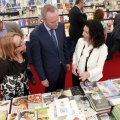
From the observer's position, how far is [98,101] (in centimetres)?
159

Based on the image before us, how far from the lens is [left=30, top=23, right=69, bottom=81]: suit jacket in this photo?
6.10 ft

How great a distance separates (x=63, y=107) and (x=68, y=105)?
6 cm

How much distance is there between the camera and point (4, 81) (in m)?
1.80

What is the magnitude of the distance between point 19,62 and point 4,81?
281 millimetres

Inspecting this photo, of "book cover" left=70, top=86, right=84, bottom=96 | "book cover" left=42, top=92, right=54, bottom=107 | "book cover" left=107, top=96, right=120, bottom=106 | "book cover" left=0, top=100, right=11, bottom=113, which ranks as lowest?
"book cover" left=0, top=100, right=11, bottom=113

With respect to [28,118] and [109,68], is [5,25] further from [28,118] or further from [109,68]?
[109,68]

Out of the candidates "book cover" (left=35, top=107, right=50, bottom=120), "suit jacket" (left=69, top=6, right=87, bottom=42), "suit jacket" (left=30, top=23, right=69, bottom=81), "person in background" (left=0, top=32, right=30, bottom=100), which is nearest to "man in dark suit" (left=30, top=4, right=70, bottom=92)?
"suit jacket" (left=30, top=23, right=69, bottom=81)

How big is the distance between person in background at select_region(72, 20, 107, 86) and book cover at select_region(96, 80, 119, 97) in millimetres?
175

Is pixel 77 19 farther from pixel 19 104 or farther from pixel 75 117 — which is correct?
pixel 75 117

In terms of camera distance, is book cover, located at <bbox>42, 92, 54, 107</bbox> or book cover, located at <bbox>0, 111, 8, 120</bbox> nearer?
book cover, located at <bbox>0, 111, 8, 120</bbox>

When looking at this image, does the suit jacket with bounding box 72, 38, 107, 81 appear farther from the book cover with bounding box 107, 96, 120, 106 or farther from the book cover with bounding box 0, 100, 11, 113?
the book cover with bounding box 0, 100, 11, 113

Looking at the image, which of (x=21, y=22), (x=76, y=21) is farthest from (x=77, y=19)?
(x=21, y=22)

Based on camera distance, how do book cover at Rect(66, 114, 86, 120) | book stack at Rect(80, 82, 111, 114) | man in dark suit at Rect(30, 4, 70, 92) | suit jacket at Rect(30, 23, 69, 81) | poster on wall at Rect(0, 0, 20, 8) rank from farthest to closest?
1. poster on wall at Rect(0, 0, 20, 8)
2. suit jacket at Rect(30, 23, 69, 81)
3. man in dark suit at Rect(30, 4, 70, 92)
4. book stack at Rect(80, 82, 111, 114)
5. book cover at Rect(66, 114, 86, 120)

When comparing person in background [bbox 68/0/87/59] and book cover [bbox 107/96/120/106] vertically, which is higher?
person in background [bbox 68/0/87/59]
